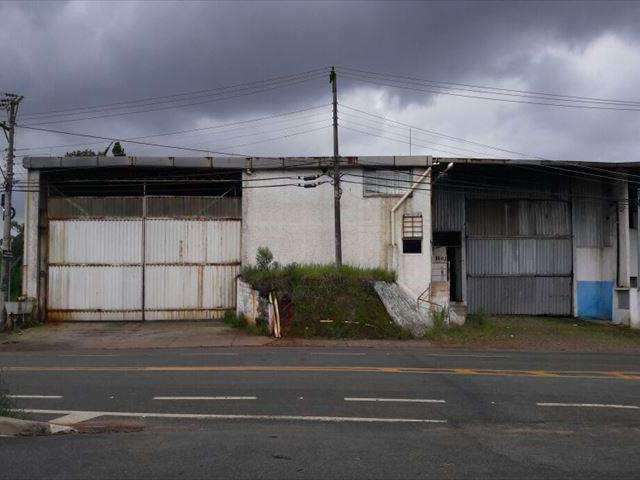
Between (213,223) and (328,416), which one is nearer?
(328,416)

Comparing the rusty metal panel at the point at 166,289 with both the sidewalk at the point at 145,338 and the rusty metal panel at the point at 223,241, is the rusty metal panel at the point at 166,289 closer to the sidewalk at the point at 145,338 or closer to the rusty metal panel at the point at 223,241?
the sidewalk at the point at 145,338

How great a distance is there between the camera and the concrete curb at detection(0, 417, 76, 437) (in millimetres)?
8047

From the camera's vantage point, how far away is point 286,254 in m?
28.5

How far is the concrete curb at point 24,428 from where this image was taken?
8.05 meters

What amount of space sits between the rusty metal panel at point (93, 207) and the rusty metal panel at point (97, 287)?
216 centimetres

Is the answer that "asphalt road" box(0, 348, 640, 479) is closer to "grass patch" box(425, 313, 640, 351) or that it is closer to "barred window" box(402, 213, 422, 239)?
"grass patch" box(425, 313, 640, 351)

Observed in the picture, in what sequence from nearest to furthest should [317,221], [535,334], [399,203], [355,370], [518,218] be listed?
[355,370], [535,334], [399,203], [317,221], [518,218]

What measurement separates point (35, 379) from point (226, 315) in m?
15.1

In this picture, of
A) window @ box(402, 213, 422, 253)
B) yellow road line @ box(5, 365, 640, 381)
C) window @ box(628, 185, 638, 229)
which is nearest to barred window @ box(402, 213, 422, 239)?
window @ box(402, 213, 422, 253)

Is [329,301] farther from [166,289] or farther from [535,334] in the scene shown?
[166,289]

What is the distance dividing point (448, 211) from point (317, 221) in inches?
234

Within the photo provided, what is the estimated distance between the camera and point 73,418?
9.33 metres

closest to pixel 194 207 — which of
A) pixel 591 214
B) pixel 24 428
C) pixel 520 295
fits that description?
pixel 520 295

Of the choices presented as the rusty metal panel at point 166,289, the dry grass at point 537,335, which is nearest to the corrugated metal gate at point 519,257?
the dry grass at point 537,335
